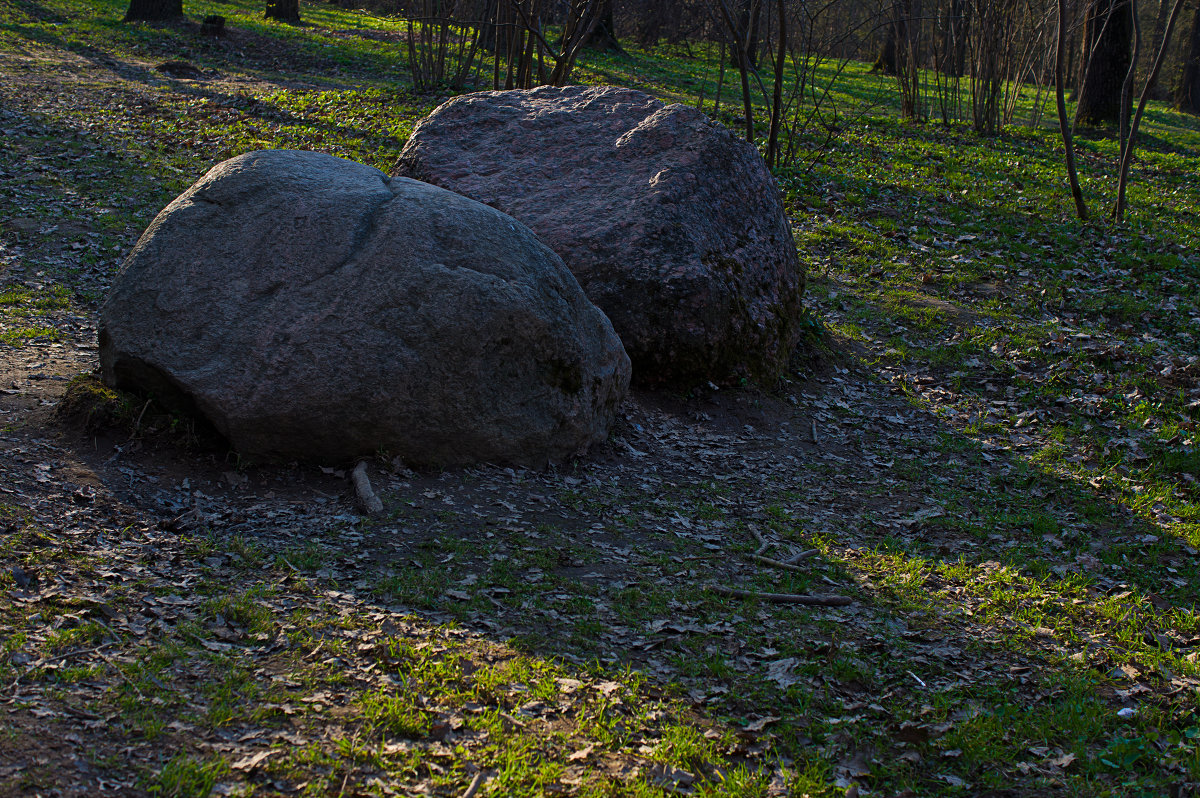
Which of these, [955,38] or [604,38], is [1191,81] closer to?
[955,38]

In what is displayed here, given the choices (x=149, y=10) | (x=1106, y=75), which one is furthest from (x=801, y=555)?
(x=149, y=10)

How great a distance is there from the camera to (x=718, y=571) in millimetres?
4402

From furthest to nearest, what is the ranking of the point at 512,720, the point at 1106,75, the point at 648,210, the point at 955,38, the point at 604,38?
1. the point at 604,38
2. the point at 1106,75
3. the point at 955,38
4. the point at 648,210
5. the point at 512,720

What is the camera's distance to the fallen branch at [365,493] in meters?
4.43

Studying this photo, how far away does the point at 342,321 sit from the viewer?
462 centimetres

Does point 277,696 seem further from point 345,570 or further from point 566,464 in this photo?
point 566,464

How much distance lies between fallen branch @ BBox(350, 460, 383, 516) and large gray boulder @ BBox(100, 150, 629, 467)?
16 centimetres

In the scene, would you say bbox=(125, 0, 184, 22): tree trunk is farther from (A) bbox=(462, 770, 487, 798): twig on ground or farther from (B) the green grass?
(A) bbox=(462, 770, 487, 798): twig on ground

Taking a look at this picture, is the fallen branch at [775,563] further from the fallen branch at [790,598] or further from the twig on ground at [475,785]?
the twig on ground at [475,785]

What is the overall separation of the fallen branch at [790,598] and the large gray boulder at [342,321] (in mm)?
1573

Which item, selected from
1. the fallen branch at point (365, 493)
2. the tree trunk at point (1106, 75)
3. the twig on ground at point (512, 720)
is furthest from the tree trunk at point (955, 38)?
the twig on ground at point (512, 720)

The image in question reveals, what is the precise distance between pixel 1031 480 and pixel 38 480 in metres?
5.85

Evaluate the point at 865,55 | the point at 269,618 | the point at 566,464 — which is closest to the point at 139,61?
the point at 566,464

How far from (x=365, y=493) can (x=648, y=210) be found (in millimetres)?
3157
